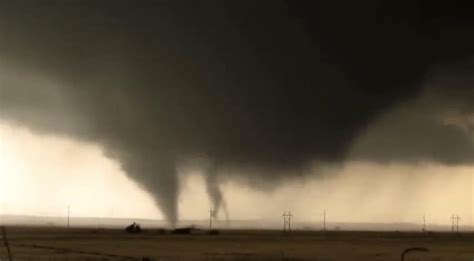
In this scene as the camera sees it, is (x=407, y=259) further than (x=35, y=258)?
Yes

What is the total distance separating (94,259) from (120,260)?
3960 mm

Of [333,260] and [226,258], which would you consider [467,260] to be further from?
[226,258]

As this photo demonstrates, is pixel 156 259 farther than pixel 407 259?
No

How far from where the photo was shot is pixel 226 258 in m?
84.2

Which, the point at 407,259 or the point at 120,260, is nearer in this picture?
the point at 120,260

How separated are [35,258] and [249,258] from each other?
27.4m

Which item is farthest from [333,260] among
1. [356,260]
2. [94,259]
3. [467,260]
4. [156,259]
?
[94,259]

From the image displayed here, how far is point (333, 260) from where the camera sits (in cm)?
8512

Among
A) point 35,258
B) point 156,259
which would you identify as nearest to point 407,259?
point 156,259

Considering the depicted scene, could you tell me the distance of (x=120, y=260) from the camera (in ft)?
253

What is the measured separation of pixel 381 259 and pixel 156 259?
3179 centimetres

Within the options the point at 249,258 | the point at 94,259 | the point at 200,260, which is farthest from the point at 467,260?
the point at 94,259

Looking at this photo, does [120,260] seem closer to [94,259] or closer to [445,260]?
[94,259]

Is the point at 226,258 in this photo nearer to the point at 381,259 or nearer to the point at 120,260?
the point at 120,260
